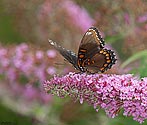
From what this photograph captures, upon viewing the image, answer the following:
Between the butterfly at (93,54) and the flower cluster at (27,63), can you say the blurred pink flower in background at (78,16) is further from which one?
the butterfly at (93,54)

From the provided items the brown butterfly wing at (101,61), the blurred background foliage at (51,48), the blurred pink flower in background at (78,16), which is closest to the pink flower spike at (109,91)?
the brown butterfly wing at (101,61)

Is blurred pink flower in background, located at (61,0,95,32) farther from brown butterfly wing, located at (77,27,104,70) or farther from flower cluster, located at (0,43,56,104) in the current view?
brown butterfly wing, located at (77,27,104,70)

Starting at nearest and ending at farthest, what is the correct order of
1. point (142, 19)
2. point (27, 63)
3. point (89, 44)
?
point (89, 44)
point (142, 19)
point (27, 63)

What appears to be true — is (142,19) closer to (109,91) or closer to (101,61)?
(101,61)

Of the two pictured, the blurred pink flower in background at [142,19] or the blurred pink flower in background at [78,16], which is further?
the blurred pink flower in background at [78,16]

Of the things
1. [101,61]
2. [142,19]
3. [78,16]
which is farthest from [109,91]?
[78,16]

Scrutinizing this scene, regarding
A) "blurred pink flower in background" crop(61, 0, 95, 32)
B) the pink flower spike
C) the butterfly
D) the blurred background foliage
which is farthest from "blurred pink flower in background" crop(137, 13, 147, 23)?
the pink flower spike

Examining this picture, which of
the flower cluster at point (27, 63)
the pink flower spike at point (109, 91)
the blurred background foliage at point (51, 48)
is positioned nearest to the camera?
the pink flower spike at point (109, 91)
